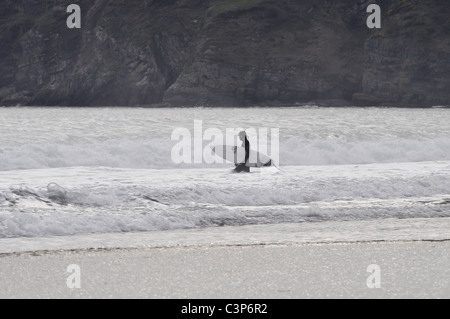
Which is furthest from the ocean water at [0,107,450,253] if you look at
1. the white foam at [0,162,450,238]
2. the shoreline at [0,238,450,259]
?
the shoreline at [0,238,450,259]

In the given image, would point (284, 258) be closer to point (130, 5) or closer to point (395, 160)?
point (395, 160)

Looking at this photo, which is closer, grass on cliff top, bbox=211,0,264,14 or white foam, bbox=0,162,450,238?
white foam, bbox=0,162,450,238

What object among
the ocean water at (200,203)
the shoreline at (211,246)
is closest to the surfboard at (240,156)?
the ocean water at (200,203)

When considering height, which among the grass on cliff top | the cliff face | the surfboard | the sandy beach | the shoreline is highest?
the grass on cliff top

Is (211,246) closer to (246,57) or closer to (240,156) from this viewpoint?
(240,156)

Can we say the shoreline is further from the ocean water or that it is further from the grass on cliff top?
the grass on cliff top

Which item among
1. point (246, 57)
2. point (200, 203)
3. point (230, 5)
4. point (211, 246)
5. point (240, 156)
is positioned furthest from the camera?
point (230, 5)

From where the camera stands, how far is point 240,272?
7.43 m

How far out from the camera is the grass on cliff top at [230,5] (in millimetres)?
169500

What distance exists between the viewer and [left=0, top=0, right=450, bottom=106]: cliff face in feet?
483

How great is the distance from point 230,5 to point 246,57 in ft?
47.8

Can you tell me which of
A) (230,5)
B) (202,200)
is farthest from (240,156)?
(230,5)

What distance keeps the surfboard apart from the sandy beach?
9.08 meters

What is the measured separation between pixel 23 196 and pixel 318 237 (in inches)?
186
